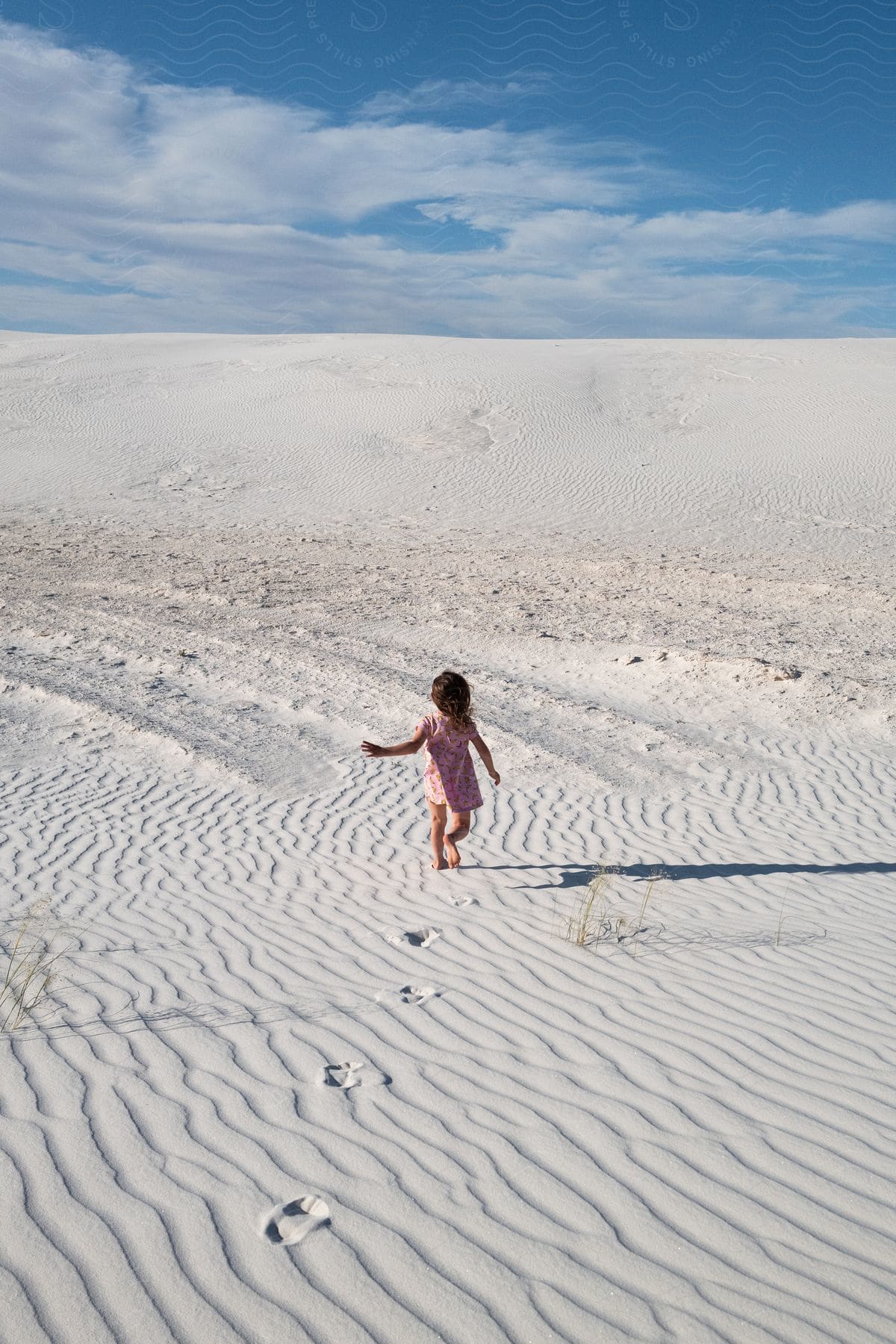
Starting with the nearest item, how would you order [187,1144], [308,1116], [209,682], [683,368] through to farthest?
[187,1144] < [308,1116] < [209,682] < [683,368]

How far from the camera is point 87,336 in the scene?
49.8m

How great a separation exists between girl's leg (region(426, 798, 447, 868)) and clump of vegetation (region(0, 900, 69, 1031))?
7.85 feet

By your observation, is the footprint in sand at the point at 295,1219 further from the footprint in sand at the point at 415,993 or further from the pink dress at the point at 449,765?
the pink dress at the point at 449,765

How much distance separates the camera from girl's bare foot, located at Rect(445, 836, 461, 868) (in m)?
6.44

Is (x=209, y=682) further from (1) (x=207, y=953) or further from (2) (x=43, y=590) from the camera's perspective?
(1) (x=207, y=953)

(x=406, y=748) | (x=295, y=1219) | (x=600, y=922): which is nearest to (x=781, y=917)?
(x=600, y=922)

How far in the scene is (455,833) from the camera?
6.43 metres

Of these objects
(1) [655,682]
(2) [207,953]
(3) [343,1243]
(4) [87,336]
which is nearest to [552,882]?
(2) [207,953]

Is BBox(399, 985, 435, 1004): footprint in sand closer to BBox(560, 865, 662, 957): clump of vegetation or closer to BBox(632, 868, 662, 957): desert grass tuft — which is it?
BBox(560, 865, 662, 957): clump of vegetation

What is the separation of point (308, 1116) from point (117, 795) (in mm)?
5327

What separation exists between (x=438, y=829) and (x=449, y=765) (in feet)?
1.80

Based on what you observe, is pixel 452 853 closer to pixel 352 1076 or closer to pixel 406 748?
pixel 406 748

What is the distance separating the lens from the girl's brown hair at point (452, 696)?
591cm

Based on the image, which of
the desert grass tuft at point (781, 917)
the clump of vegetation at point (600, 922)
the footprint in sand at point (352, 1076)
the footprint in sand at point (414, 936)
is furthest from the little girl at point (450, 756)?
the footprint in sand at point (352, 1076)
